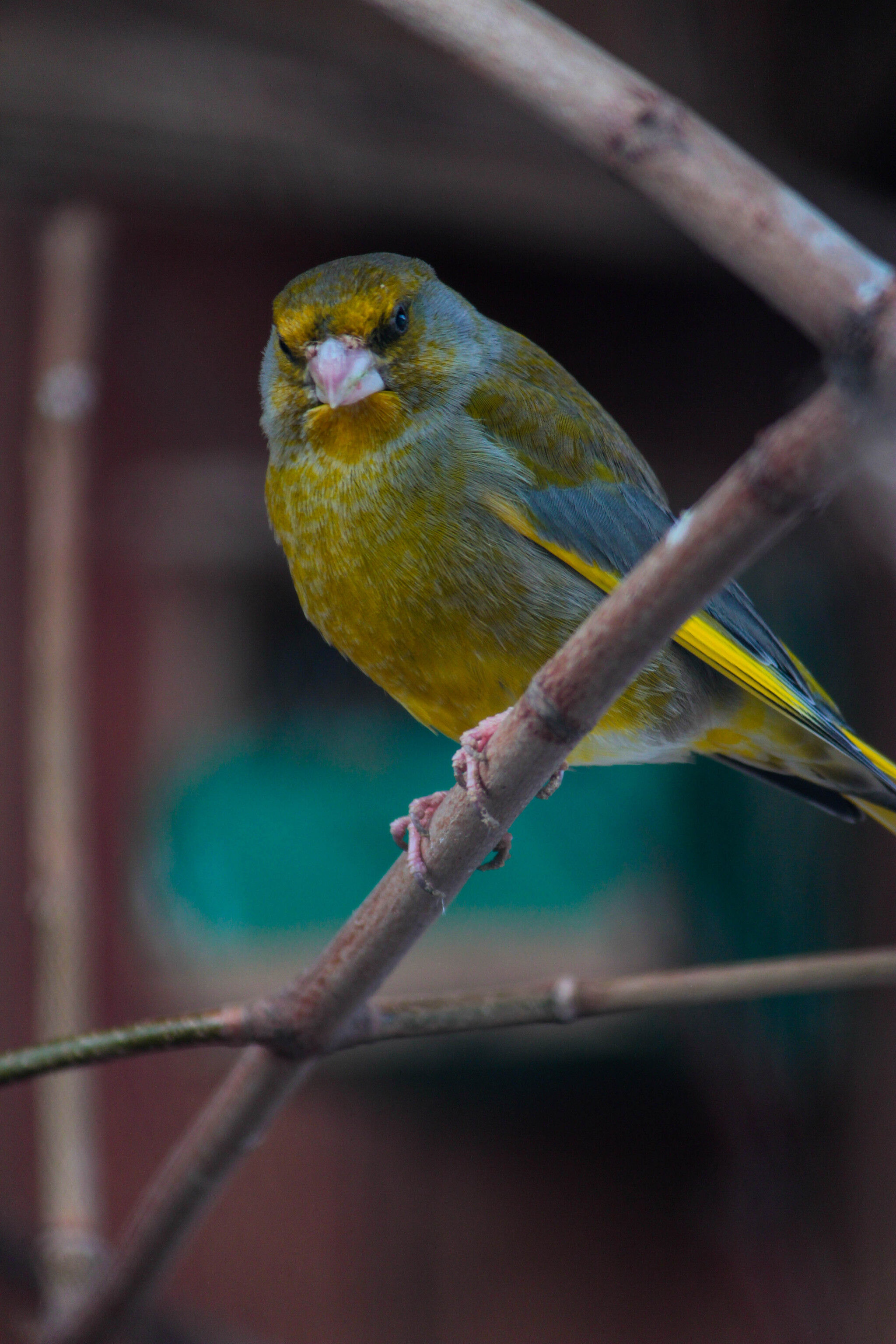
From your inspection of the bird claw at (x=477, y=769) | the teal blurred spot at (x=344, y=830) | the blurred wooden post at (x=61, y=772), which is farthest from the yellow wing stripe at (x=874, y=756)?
the blurred wooden post at (x=61, y=772)

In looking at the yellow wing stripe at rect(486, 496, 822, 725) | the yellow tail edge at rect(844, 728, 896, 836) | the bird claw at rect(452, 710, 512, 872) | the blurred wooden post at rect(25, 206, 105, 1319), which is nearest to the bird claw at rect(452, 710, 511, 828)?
the bird claw at rect(452, 710, 512, 872)

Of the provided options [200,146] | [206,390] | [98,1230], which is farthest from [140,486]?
[98,1230]

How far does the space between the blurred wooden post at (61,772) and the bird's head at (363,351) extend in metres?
0.41

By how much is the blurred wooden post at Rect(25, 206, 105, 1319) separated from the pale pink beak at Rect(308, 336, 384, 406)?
0.46 metres

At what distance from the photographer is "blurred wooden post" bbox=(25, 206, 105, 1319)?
0.94 m

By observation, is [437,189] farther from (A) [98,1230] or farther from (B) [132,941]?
(B) [132,941]

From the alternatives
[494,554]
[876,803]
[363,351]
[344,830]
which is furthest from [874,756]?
[344,830]

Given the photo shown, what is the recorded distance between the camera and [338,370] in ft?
1.58

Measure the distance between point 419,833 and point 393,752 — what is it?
0.70 meters

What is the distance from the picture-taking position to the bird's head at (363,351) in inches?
18.6

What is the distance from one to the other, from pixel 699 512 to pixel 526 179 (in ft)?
1.77

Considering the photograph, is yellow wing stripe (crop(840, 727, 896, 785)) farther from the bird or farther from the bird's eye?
the bird's eye

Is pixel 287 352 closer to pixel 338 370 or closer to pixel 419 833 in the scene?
pixel 338 370

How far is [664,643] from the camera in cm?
36
